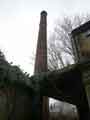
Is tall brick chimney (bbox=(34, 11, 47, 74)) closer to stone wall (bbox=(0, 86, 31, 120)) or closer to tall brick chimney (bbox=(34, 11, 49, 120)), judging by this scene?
tall brick chimney (bbox=(34, 11, 49, 120))

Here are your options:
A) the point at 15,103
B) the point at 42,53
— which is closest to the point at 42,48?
the point at 42,53

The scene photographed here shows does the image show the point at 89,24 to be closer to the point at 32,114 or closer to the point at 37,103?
the point at 37,103

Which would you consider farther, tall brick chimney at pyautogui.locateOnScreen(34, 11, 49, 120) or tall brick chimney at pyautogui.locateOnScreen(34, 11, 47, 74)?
tall brick chimney at pyautogui.locateOnScreen(34, 11, 47, 74)

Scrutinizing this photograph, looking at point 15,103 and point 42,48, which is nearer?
point 15,103

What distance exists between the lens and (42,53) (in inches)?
552

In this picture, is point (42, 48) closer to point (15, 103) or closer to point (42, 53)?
point (42, 53)

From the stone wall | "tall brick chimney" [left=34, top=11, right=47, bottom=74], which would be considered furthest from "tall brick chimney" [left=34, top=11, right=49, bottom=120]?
the stone wall

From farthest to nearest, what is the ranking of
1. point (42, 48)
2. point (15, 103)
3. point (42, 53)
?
1. point (42, 48)
2. point (42, 53)
3. point (15, 103)

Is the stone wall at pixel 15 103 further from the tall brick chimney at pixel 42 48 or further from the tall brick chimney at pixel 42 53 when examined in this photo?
the tall brick chimney at pixel 42 48

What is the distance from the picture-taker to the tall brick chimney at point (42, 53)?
30.0ft

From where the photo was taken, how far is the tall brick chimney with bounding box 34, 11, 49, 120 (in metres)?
9.15

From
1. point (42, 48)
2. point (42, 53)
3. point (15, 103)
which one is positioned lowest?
point (15, 103)

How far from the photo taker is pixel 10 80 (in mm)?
6957

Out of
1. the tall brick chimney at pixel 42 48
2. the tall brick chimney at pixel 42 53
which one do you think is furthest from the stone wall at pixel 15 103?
the tall brick chimney at pixel 42 48
